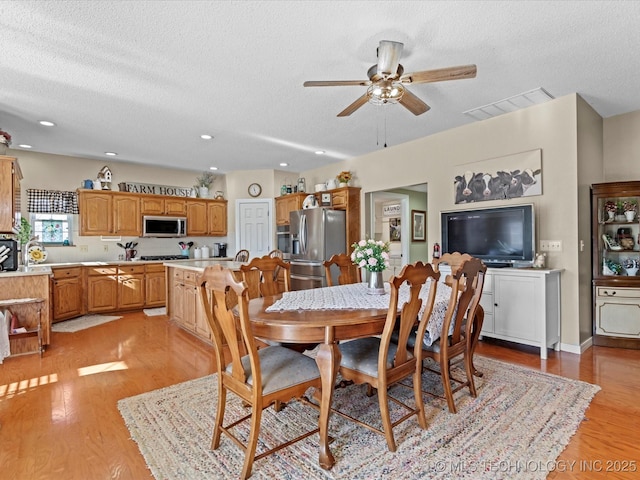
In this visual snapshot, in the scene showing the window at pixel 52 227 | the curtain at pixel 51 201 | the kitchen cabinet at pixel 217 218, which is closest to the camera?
the curtain at pixel 51 201

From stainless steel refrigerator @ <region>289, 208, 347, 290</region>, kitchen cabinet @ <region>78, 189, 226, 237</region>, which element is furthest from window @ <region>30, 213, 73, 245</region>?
stainless steel refrigerator @ <region>289, 208, 347, 290</region>

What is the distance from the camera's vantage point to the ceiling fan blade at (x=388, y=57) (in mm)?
2363

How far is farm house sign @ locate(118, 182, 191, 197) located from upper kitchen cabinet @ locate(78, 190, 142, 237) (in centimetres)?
33

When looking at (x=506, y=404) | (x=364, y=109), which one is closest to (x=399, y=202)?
(x=364, y=109)

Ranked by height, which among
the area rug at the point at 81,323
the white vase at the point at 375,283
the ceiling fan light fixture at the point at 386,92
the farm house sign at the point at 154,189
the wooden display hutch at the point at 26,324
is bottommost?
the area rug at the point at 81,323

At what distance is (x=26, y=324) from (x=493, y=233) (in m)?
5.27

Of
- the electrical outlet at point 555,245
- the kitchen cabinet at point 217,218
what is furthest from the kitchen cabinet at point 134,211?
the electrical outlet at point 555,245

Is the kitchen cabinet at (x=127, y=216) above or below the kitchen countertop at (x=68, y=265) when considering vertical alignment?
above

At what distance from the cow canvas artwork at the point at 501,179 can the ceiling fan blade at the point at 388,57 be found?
2217 mm

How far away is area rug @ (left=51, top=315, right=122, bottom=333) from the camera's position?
4.63 meters

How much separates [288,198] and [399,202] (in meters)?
2.27

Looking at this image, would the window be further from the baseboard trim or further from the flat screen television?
the baseboard trim

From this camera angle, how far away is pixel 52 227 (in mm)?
5629

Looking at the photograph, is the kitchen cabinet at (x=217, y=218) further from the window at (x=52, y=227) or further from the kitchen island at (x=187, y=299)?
the window at (x=52, y=227)
